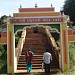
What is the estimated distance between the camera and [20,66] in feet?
70.0

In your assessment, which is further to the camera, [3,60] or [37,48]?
[37,48]

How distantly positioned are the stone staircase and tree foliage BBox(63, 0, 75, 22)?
25.5 meters

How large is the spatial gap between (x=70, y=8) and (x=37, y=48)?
34121 millimetres

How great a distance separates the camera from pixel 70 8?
5850 cm

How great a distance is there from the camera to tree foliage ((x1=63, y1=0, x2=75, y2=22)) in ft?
188

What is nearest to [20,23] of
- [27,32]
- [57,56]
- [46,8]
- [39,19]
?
[39,19]

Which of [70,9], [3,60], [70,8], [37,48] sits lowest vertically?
[3,60]

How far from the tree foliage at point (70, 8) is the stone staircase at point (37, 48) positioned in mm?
25491

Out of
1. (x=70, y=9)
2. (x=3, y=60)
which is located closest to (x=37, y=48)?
(x=3, y=60)

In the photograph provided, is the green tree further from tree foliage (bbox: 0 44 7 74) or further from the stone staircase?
tree foliage (bbox: 0 44 7 74)

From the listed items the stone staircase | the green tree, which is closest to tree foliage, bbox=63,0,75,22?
the green tree

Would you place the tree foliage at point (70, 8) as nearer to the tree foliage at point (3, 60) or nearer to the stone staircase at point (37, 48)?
the stone staircase at point (37, 48)

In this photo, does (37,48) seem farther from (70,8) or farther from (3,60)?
(70,8)

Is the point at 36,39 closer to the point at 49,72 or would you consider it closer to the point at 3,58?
the point at 3,58
